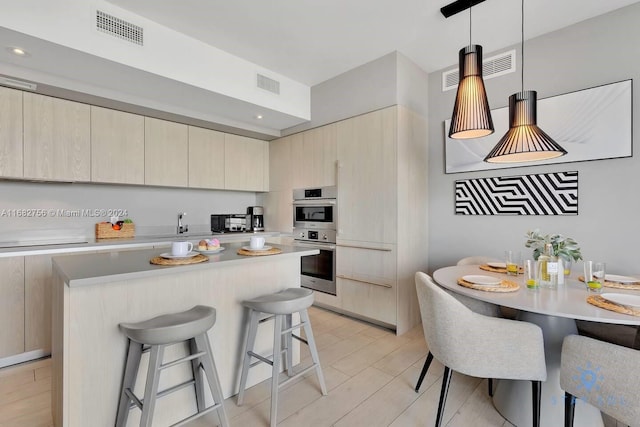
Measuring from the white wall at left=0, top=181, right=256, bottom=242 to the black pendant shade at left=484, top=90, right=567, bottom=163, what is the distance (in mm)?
3334

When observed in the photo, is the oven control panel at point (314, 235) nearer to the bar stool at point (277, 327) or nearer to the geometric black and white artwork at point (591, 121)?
the bar stool at point (277, 327)

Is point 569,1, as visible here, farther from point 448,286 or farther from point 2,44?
point 2,44

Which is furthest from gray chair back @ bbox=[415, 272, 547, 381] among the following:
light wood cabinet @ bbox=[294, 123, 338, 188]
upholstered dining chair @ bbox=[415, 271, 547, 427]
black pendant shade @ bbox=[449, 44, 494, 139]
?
light wood cabinet @ bbox=[294, 123, 338, 188]

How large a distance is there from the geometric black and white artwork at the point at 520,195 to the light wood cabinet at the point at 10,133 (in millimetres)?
3891

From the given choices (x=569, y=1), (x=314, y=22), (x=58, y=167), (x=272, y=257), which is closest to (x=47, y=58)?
(x=58, y=167)

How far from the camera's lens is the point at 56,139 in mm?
2594

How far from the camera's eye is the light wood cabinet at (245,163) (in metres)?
3.82

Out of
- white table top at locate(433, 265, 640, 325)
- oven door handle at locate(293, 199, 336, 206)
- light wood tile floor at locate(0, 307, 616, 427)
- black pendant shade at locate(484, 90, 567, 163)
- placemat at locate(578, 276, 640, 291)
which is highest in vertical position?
black pendant shade at locate(484, 90, 567, 163)

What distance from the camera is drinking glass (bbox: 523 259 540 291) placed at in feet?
5.47

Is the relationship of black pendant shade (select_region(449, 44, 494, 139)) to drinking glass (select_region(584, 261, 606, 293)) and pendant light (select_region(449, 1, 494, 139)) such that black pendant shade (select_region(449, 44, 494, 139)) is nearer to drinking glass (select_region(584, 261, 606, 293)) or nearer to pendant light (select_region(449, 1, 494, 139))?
pendant light (select_region(449, 1, 494, 139))

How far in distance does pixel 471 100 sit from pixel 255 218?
321cm

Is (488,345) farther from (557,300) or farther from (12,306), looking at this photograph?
(12,306)

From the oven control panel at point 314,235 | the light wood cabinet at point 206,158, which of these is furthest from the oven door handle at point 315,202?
the light wood cabinet at point 206,158

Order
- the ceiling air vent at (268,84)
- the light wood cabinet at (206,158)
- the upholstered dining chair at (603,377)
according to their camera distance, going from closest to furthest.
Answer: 1. the upholstered dining chair at (603,377)
2. the ceiling air vent at (268,84)
3. the light wood cabinet at (206,158)
